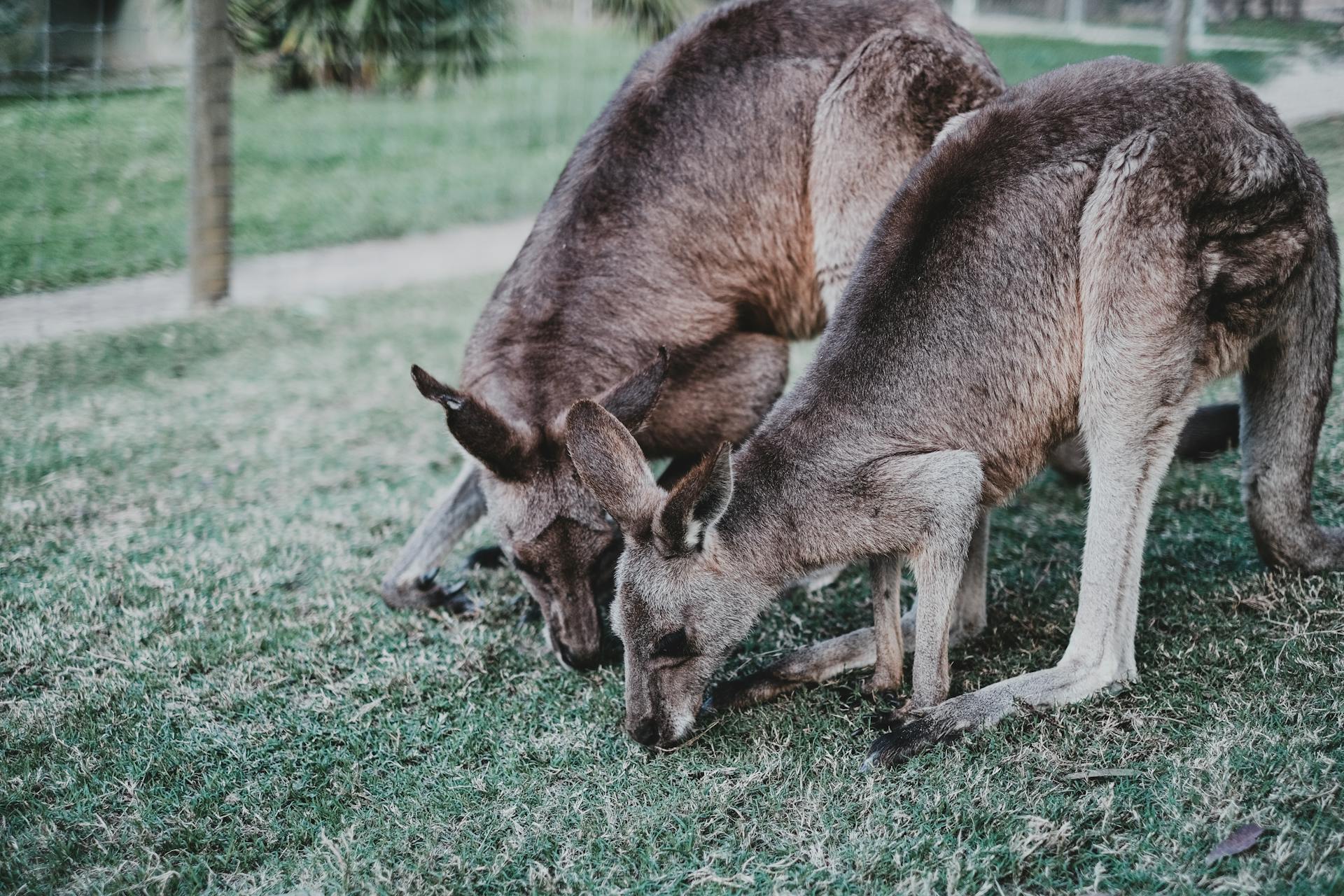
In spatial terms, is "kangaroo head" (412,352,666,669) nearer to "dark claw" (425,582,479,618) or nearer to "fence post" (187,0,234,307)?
"dark claw" (425,582,479,618)

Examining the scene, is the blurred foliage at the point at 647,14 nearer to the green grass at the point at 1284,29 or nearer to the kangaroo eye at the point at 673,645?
the green grass at the point at 1284,29

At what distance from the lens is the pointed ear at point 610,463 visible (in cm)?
289

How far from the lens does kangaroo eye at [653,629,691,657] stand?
306 centimetres

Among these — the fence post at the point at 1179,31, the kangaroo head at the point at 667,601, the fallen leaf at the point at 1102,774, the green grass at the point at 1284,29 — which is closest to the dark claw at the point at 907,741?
the fallen leaf at the point at 1102,774

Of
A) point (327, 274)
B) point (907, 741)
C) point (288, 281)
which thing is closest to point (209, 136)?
point (288, 281)

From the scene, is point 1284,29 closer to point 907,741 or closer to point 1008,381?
point 1008,381

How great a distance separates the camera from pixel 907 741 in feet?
9.57

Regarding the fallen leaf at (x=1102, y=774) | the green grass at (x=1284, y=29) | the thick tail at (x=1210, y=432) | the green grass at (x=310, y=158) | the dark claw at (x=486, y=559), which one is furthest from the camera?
the green grass at (x=310, y=158)

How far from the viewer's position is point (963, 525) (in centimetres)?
301

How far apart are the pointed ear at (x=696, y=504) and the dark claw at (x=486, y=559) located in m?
1.45

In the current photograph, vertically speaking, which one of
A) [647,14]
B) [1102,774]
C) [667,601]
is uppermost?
[647,14]

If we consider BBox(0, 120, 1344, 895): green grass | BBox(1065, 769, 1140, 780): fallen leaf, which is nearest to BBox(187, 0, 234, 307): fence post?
BBox(0, 120, 1344, 895): green grass

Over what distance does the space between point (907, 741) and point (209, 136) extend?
5874 mm

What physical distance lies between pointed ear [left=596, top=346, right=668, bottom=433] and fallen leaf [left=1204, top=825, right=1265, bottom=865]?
1.76m
